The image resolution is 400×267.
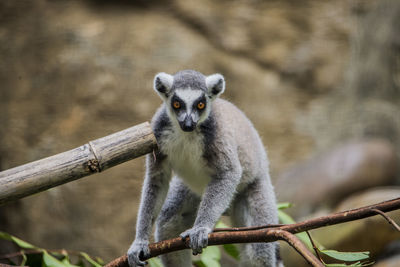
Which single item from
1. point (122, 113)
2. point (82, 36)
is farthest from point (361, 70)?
point (82, 36)

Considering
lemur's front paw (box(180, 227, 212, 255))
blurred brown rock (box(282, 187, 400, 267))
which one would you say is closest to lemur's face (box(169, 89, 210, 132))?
lemur's front paw (box(180, 227, 212, 255))

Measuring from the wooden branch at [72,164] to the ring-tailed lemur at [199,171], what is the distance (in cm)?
59

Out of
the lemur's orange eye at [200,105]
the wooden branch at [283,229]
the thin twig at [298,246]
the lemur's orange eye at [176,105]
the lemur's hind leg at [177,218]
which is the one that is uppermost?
the lemur's orange eye at [176,105]

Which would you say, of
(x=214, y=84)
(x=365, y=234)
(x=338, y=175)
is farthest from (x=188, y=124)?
(x=338, y=175)

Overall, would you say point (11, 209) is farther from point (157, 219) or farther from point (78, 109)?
point (157, 219)

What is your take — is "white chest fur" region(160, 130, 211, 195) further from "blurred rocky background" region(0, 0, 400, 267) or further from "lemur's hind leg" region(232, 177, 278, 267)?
"blurred rocky background" region(0, 0, 400, 267)

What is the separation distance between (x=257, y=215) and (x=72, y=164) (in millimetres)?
1899

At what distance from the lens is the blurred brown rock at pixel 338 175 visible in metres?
7.98

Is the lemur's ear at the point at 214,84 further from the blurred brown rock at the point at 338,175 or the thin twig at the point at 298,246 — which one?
the blurred brown rock at the point at 338,175

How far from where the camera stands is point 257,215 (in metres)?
4.05

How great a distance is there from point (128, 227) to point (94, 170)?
5.15m

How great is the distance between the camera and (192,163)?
3.76 m

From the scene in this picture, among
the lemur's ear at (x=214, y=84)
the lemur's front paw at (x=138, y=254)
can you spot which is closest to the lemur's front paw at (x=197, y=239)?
the lemur's front paw at (x=138, y=254)

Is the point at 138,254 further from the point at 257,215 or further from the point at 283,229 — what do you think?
the point at 283,229
